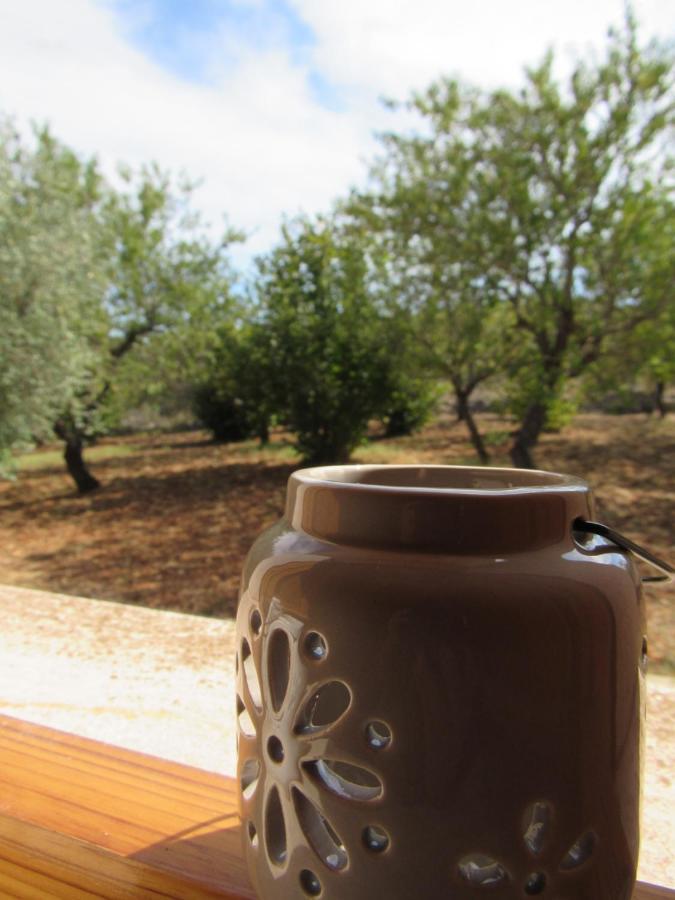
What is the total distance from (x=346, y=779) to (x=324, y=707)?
5 centimetres

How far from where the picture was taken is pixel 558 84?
477 centimetres

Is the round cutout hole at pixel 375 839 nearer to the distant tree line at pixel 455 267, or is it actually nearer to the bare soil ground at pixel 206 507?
the bare soil ground at pixel 206 507

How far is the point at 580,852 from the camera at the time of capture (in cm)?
45

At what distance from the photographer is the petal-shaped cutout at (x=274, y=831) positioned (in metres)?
0.51

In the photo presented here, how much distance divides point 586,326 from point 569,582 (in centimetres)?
493

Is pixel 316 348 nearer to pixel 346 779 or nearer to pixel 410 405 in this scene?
pixel 410 405

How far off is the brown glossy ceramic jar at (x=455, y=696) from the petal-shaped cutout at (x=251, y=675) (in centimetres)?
3

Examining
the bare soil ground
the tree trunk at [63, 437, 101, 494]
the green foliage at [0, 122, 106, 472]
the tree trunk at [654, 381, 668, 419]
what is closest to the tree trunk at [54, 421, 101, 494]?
the tree trunk at [63, 437, 101, 494]

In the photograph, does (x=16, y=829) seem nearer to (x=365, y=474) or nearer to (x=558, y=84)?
(x=365, y=474)

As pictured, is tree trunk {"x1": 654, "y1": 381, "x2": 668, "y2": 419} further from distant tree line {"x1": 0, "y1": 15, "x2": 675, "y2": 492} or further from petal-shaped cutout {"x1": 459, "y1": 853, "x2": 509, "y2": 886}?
petal-shaped cutout {"x1": 459, "y1": 853, "x2": 509, "y2": 886}

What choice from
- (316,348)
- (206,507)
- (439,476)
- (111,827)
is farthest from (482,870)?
(316,348)

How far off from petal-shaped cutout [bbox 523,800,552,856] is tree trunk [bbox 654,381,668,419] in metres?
7.36

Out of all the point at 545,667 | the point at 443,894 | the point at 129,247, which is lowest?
the point at 443,894

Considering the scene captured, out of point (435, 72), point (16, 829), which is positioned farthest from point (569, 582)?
point (435, 72)
